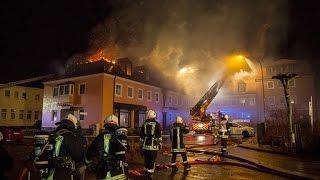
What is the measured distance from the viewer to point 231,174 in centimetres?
1001

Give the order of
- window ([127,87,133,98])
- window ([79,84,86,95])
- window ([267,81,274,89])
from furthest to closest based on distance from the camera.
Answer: window ([267,81,274,89]), window ([127,87,133,98]), window ([79,84,86,95])

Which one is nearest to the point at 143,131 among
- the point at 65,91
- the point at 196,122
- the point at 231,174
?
the point at 231,174

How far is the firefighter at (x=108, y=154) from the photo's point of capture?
5062 mm

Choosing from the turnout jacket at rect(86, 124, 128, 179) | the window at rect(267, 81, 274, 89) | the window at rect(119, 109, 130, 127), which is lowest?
the turnout jacket at rect(86, 124, 128, 179)

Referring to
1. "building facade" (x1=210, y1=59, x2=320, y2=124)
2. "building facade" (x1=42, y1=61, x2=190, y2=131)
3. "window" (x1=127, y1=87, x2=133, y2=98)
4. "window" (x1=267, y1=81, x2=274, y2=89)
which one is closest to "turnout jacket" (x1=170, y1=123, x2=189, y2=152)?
"building facade" (x1=42, y1=61, x2=190, y2=131)

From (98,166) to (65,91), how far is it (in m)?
31.9

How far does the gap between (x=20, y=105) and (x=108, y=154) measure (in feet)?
146

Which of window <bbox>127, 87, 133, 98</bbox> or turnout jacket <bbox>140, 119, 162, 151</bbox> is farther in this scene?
window <bbox>127, 87, 133, 98</bbox>

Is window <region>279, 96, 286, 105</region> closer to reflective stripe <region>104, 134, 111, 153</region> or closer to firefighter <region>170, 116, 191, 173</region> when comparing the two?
firefighter <region>170, 116, 191, 173</region>

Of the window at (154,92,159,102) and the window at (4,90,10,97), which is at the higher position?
the window at (4,90,10,97)

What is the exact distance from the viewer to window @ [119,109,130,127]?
3533 cm

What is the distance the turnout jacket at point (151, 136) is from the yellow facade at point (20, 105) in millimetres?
39529

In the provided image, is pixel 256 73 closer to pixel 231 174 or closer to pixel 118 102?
pixel 118 102

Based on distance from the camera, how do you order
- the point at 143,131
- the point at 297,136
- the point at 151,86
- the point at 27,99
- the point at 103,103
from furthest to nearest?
1. the point at 27,99
2. the point at 151,86
3. the point at 103,103
4. the point at 297,136
5. the point at 143,131
